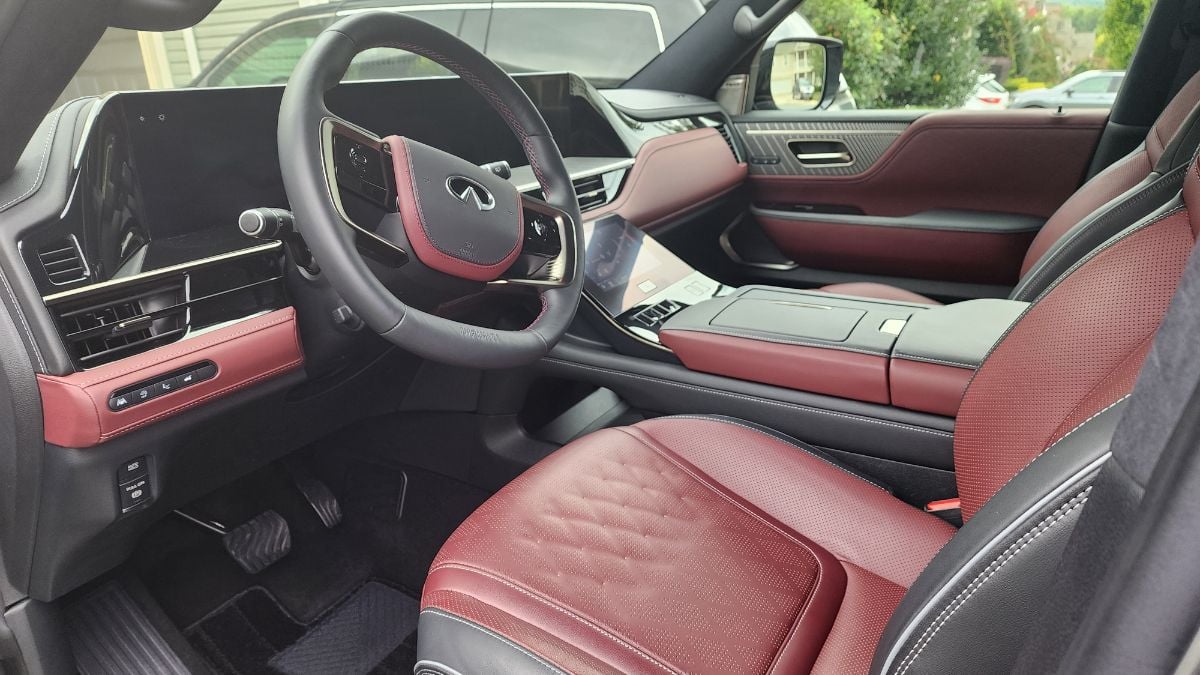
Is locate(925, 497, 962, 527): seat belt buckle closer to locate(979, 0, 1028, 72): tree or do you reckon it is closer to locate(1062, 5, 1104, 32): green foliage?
locate(1062, 5, 1104, 32): green foliage

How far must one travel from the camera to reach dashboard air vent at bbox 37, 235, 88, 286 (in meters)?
1.01

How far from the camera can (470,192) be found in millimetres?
1150

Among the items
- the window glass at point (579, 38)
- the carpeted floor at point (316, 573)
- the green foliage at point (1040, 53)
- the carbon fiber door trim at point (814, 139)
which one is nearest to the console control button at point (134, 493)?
the carpeted floor at point (316, 573)

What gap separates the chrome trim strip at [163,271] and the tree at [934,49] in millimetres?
2727

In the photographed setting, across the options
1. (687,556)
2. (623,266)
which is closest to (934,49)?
(623,266)

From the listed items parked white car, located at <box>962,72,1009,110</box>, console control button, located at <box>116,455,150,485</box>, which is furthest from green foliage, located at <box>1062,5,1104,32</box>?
console control button, located at <box>116,455,150,485</box>

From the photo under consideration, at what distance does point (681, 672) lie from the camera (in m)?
0.88

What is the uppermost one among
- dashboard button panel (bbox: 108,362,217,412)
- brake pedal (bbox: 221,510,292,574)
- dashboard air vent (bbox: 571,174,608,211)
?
dashboard button panel (bbox: 108,362,217,412)

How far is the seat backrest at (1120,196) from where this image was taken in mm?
1260

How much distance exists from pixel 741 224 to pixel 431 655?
6.62 ft

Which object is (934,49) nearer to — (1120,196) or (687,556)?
(1120,196)

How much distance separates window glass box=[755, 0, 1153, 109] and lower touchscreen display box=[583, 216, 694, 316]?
947 millimetres

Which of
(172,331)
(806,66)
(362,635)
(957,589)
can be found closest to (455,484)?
(362,635)

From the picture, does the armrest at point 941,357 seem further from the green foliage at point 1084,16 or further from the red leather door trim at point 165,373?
the green foliage at point 1084,16
